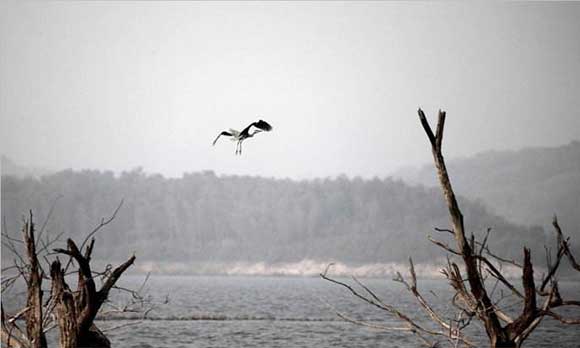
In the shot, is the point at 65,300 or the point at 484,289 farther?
the point at 65,300

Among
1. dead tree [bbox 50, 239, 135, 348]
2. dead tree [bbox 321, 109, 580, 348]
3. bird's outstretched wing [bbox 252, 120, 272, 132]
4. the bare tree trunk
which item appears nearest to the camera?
dead tree [bbox 321, 109, 580, 348]

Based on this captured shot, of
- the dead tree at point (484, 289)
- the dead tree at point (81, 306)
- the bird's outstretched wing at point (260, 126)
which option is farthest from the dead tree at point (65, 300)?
the dead tree at point (484, 289)

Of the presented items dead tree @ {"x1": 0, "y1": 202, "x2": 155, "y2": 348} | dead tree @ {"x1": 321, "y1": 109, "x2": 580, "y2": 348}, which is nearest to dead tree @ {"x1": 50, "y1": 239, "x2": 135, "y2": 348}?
dead tree @ {"x1": 0, "y1": 202, "x2": 155, "y2": 348}

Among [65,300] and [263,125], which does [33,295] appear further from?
[263,125]

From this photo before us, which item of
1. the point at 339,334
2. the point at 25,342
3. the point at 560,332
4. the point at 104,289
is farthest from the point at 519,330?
the point at 560,332

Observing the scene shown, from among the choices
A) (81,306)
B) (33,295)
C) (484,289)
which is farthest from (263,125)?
(484,289)

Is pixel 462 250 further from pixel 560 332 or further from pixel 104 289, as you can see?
pixel 560 332

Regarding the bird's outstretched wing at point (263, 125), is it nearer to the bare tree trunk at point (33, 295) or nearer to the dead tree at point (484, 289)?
the bare tree trunk at point (33, 295)

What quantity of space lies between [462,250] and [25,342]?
7.35 metres

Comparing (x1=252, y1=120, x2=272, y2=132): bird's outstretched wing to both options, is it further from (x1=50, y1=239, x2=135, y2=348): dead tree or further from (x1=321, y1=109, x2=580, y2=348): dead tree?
(x1=321, y1=109, x2=580, y2=348): dead tree

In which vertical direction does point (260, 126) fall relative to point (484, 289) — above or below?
above

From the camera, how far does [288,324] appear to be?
61.8 metres

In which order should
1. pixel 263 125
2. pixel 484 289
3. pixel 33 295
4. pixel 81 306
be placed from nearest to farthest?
pixel 484 289 → pixel 33 295 → pixel 81 306 → pixel 263 125

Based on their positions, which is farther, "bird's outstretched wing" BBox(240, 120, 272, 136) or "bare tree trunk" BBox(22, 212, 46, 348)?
"bird's outstretched wing" BBox(240, 120, 272, 136)
